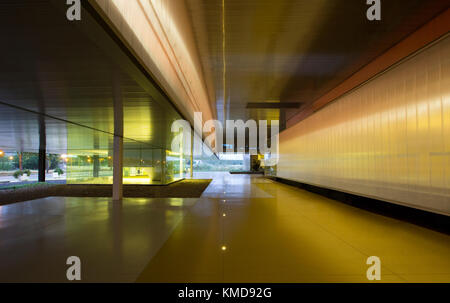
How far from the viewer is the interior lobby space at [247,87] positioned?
2.88 meters

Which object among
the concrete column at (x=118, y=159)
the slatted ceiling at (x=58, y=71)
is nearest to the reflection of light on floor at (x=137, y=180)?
the concrete column at (x=118, y=159)

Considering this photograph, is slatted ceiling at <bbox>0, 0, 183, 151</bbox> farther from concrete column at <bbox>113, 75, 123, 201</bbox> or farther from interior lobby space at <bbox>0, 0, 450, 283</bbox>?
concrete column at <bbox>113, 75, 123, 201</bbox>

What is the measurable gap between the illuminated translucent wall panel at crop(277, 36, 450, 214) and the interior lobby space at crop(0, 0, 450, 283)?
0.03 m

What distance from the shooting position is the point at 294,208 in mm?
7059

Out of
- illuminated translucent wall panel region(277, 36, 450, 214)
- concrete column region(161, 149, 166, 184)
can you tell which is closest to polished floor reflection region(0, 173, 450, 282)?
illuminated translucent wall panel region(277, 36, 450, 214)

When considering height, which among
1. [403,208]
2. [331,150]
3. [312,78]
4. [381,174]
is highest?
[312,78]

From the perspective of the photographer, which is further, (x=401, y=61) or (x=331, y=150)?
(x=331, y=150)

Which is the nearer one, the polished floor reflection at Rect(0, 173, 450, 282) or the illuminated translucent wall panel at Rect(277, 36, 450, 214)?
the polished floor reflection at Rect(0, 173, 450, 282)

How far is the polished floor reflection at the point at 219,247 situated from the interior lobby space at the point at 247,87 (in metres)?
0.03

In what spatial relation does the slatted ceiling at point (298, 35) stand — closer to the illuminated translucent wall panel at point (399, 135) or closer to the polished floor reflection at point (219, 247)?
the illuminated translucent wall panel at point (399, 135)

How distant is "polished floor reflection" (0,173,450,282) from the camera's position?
9.38ft
